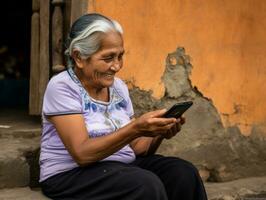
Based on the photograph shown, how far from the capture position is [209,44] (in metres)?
3.92

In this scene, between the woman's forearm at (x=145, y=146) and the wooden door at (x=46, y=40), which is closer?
the woman's forearm at (x=145, y=146)

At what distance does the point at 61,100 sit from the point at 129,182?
0.51 meters

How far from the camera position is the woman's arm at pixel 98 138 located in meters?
2.59

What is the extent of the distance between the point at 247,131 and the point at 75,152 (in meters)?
1.80

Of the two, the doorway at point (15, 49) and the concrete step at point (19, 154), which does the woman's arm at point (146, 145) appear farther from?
the doorway at point (15, 49)

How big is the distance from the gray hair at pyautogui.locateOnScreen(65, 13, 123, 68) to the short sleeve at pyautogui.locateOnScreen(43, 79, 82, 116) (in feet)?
0.57

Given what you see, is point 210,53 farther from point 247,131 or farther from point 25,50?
point 25,50

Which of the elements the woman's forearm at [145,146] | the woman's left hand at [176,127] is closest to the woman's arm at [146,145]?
the woman's forearm at [145,146]

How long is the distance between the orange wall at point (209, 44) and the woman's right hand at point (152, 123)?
1.12 meters

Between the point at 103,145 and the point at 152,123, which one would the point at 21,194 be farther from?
the point at 152,123

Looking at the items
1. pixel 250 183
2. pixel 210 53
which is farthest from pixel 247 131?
pixel 210 53

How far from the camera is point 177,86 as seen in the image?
385 cm

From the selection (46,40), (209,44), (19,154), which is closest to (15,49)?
(46,40)

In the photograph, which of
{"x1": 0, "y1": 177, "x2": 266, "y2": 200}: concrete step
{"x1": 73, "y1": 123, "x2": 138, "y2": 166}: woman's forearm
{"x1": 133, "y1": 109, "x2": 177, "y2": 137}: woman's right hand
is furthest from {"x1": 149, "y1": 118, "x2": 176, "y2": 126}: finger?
{"x1": 0, "y1": 177, "x2": 266, "y2": 200}: concrete step
